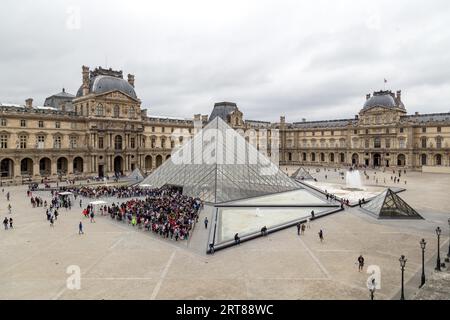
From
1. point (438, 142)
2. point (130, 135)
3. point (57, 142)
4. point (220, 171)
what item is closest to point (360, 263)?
point (220, 171)

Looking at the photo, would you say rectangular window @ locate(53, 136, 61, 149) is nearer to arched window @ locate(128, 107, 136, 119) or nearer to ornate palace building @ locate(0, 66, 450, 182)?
ornate palace building @ locate(0, 66, 450, 182)

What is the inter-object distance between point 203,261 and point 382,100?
66.8m

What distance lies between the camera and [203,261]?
1564cm

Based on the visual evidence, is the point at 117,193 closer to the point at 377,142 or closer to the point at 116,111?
the point at 116,111

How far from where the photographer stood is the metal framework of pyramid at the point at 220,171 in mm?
31547

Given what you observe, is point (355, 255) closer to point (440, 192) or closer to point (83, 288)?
point (83, 288)

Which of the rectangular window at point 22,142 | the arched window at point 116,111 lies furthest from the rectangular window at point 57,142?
the arched window at point 116,111

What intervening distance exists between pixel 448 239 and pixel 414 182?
30677 mm

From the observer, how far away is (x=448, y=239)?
63.4 ft

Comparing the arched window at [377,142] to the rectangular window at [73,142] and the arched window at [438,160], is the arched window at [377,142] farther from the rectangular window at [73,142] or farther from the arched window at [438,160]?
the rectangular window at [73,142]

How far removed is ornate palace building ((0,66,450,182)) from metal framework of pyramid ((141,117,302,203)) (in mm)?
19524

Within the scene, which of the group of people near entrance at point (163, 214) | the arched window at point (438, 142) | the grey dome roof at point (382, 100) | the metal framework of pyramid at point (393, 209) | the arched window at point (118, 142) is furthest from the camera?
the grey dome roof at point (382, 100)

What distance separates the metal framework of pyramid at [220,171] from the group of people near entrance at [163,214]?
2710mm
